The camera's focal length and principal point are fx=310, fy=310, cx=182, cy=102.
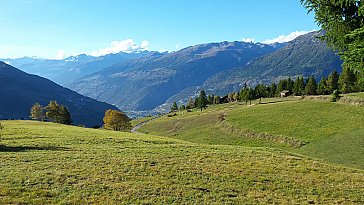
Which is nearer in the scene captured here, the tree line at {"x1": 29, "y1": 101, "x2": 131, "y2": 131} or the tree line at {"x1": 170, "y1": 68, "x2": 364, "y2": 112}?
the tree line at {"x1": 29, "y1": 101, "x2": 131, "y2": 131}

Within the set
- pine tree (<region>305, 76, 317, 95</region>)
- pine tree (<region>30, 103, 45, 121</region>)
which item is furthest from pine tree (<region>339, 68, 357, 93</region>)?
pine tree (<region>30, 103, 45, 121</region>)

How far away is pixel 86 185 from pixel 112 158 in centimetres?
904

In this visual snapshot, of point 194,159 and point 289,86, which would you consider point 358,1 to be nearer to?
point 194,159

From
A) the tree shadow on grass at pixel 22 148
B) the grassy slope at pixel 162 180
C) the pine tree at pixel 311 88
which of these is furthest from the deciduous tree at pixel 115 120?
the grassy slope at pixel 162 180

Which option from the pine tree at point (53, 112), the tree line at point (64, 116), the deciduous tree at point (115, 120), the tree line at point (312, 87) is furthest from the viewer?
the tree line at point (312, 87)

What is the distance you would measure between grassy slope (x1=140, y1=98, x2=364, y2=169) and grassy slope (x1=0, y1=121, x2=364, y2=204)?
21386 millimetres

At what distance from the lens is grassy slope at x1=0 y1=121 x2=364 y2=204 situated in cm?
1802

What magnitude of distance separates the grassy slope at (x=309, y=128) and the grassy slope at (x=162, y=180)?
21386mm

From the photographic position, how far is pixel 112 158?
94.2ft

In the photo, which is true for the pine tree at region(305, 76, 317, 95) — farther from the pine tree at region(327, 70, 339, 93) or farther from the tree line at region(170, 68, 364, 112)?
the pine tree at region(327, 70, 339, 93)

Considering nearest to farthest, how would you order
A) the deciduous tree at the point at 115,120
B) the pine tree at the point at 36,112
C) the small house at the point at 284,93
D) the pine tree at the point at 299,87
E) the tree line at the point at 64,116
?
the tree line at the point at 64,116
the deciduous tree at the point at 115,120
the pine tree at the point at 36,112
the pine tree at the point at 299,87
the small house at the point at 284,93

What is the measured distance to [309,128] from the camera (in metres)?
70.1

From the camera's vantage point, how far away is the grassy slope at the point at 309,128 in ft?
170

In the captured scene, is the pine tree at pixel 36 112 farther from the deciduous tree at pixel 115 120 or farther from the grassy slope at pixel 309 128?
the grassy slope at pixel 309 128
